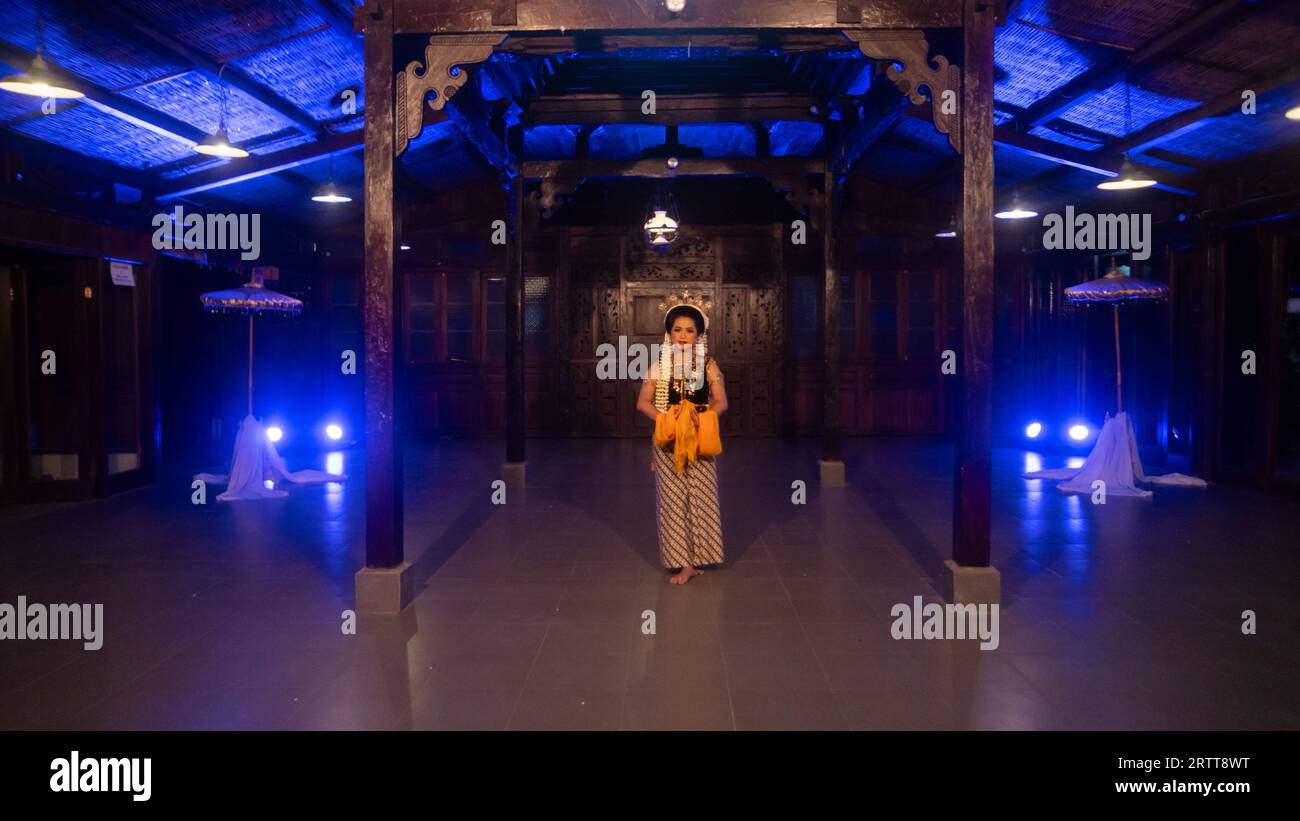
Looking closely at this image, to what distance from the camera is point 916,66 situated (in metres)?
4.49

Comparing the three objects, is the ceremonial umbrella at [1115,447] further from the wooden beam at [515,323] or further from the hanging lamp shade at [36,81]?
the hanging lamp shade at [36,81]

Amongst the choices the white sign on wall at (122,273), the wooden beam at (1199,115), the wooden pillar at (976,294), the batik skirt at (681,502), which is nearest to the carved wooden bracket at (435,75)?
the batik skirt at (681,502)

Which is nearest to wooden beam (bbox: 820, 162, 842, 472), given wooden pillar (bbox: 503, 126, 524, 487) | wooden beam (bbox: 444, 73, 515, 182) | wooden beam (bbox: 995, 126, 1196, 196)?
wooden beam (bbox: 995, 126, 1196, 196)

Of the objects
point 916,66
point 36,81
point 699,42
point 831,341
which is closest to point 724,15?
point 916,66

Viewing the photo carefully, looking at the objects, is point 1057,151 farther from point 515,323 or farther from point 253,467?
point 253,467

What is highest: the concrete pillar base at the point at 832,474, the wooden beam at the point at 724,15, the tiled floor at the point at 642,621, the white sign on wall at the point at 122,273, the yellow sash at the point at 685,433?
the wooden beam at the point at 724,15

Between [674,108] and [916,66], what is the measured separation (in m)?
4.35

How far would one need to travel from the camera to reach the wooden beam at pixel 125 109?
19.3 feet

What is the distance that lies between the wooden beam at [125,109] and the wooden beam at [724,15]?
3.52 meters

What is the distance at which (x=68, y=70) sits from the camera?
6355 millimetres

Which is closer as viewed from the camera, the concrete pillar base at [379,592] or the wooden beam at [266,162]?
the concrete pillar base at [379,592]

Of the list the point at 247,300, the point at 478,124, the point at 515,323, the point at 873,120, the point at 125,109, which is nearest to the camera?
the point at 125,109

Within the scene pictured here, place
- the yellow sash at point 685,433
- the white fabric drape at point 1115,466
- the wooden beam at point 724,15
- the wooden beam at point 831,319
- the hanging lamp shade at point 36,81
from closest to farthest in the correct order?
1. the wooden beam at point 724,15
2. the hanging lamp shade at point 36,81
3. the yellow sash at point 685,433
4. the white fabric drape at point 1115,466
5. the wooden beam at point 831,319

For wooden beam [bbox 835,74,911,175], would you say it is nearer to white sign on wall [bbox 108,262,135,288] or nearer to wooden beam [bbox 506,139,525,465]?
wooden beam [bbox 506,139,525,465]
